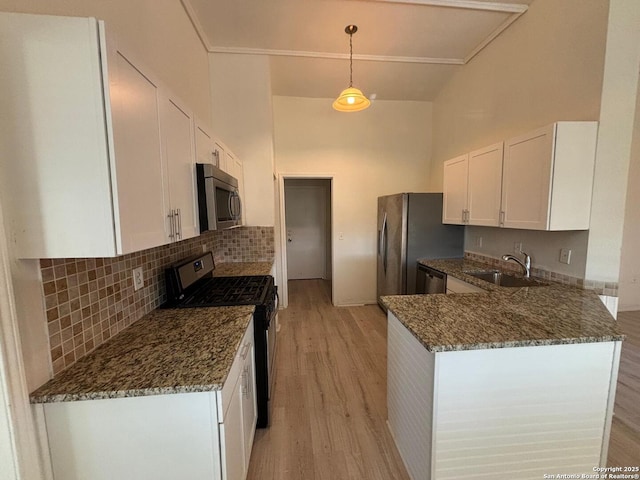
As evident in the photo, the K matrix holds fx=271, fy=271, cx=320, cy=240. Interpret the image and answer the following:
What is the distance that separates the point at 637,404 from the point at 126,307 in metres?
3.62

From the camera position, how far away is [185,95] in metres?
2.44

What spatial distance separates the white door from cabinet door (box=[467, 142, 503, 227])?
3.41 metres

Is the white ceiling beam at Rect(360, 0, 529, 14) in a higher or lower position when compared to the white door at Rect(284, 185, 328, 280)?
higher

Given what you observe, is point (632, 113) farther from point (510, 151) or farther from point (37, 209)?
point (37, 209)

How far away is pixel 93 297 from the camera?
1.23 metres

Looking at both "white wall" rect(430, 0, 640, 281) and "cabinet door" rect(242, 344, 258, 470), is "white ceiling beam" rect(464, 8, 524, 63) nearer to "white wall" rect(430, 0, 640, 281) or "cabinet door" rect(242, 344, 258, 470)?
"white wall" rect(430, 0, 640, 281)

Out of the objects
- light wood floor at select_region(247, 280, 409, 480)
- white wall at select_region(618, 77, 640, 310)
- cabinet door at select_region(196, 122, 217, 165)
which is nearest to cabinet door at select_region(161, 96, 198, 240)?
cabinet door at select_region(196, 122, 217, 165)

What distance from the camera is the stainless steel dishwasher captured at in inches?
116

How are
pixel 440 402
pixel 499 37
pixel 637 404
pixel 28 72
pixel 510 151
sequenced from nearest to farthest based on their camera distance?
1. pixel 28 72
2. pixel 440 402
3. pixel 637 404
4. pixel 510 151
5. pixel 499 37

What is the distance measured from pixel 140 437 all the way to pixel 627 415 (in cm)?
308

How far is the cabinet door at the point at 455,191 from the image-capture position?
306 cm

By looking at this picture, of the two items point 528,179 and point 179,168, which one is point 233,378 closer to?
point 179,168

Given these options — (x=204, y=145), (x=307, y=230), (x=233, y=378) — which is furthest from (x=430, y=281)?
(x=307, y=230)

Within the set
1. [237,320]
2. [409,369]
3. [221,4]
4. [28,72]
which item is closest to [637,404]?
[409,369]
